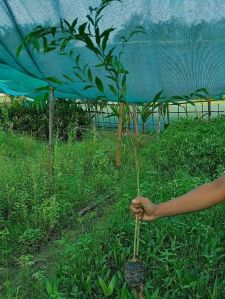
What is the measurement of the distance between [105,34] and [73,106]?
8439 mm

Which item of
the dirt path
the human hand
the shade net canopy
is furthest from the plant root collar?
the shade net canopy

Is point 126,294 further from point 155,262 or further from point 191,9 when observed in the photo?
point 191,9

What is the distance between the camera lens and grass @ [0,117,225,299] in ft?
8.28

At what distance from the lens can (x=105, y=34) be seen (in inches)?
72.4

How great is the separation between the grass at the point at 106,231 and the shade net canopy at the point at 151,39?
2.20 ft

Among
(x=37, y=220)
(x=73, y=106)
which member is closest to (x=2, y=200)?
(x=37, y=220)

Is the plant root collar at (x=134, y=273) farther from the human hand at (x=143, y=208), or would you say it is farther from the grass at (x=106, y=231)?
the grass at (x=106, y=231)

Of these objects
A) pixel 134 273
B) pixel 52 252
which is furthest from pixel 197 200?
pixel 52 252

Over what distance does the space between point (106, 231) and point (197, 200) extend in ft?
5.20

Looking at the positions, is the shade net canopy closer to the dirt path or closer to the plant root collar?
the dirt path

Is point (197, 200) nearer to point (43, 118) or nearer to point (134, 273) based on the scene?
point (134, 273)

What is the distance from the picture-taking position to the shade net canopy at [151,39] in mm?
3006

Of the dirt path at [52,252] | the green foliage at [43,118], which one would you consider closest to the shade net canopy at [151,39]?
the dirt path at [52,252]

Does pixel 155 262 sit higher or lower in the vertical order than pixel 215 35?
lower
